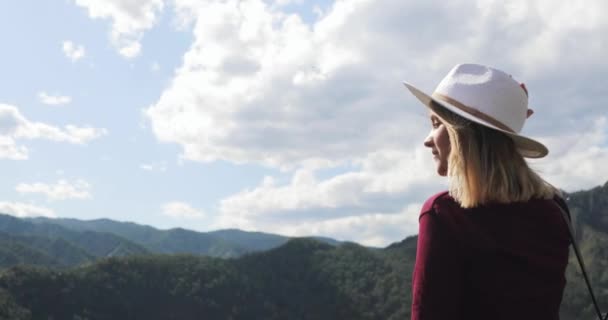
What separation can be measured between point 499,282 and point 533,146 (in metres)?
0.58

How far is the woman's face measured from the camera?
8.06ft

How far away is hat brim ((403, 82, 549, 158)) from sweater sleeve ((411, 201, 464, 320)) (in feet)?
1.29

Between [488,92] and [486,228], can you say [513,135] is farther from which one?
[486,228]

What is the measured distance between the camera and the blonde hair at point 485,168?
2.22 metres

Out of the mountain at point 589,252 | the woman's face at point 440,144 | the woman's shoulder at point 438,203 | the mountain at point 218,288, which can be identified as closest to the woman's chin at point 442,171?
the woman's face at point 440,144

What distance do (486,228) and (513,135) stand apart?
14.5 inches

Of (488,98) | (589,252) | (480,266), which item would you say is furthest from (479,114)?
(589,252)

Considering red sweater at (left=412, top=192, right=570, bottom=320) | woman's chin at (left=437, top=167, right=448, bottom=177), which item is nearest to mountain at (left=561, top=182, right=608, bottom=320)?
woman's chin at (left=437, top=167, right=448, bottom=177)

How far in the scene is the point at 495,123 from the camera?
2400mm

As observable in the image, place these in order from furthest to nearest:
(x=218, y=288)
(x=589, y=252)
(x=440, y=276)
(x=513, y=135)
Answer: (x=218, y=288), (x=589, y=252), (x=513, y=135), (x=440, y=276)

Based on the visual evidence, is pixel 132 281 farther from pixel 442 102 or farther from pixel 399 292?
pixel 442 102

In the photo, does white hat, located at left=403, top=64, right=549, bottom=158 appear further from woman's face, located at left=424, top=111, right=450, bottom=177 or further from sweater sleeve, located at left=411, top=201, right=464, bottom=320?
sweater sleeve, located at left=411, top=201, right=464, bottom=320

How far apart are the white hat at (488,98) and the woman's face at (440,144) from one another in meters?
0.09

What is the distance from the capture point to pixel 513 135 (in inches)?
92.0
